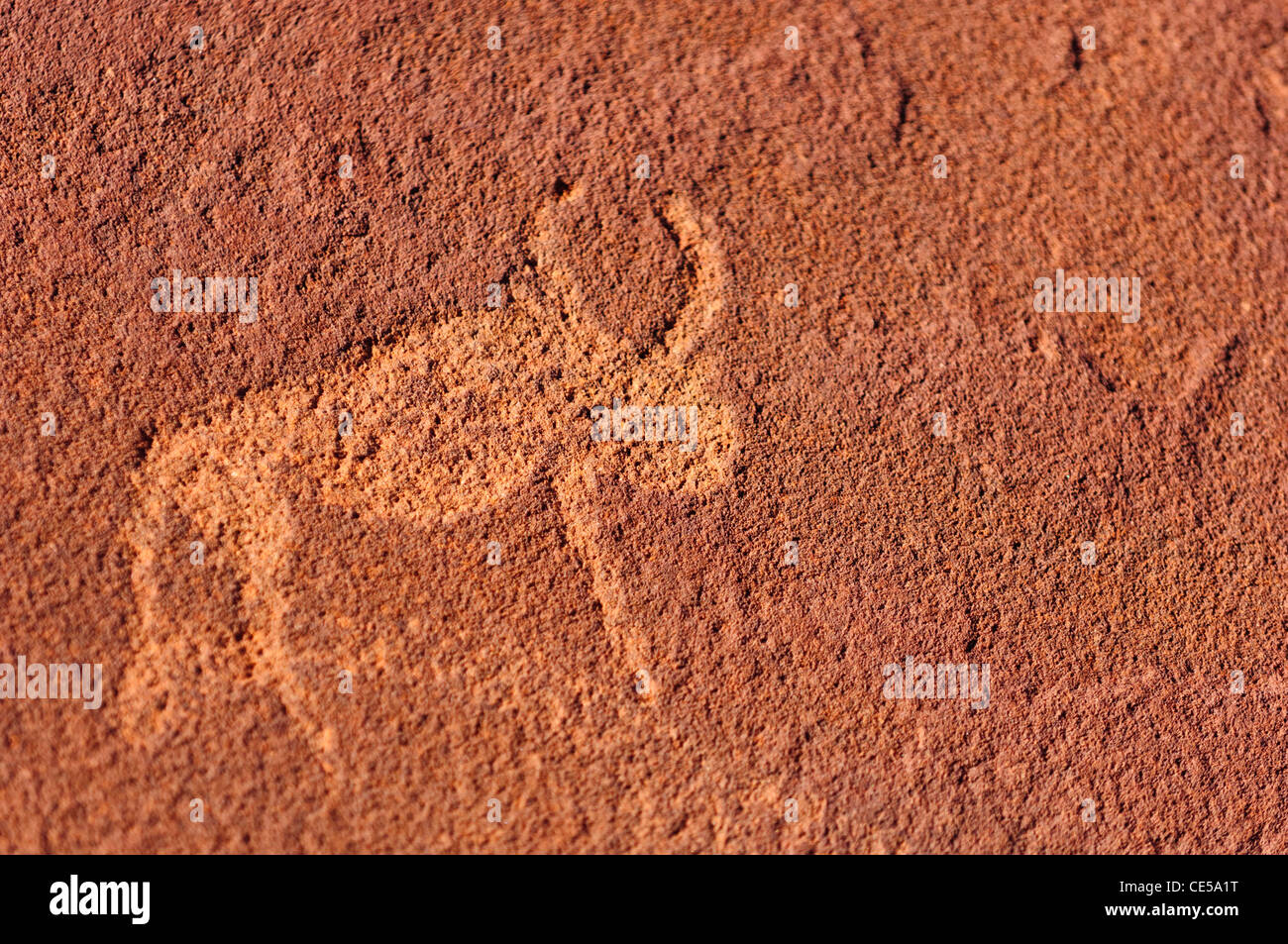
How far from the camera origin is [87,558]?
97cm

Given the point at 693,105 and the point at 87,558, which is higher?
the point at 693,105

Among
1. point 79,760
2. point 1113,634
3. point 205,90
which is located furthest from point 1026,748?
point 205,90

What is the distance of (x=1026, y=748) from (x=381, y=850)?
690 millimetres

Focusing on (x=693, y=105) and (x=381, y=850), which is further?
(x=693, y=105)

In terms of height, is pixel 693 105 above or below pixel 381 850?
above

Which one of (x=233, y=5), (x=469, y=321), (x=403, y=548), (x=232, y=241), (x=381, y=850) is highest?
(x=233, y=5)

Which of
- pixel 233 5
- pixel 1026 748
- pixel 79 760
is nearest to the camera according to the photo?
pixel 79 760

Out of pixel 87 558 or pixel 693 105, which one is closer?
pixel 87 558

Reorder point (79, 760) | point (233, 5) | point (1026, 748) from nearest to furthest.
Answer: point (79, 760) < point (1026, 748) < point (233, 5)

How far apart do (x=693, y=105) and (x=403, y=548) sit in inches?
25.4

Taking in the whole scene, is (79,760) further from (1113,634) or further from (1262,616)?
(1262,616)
